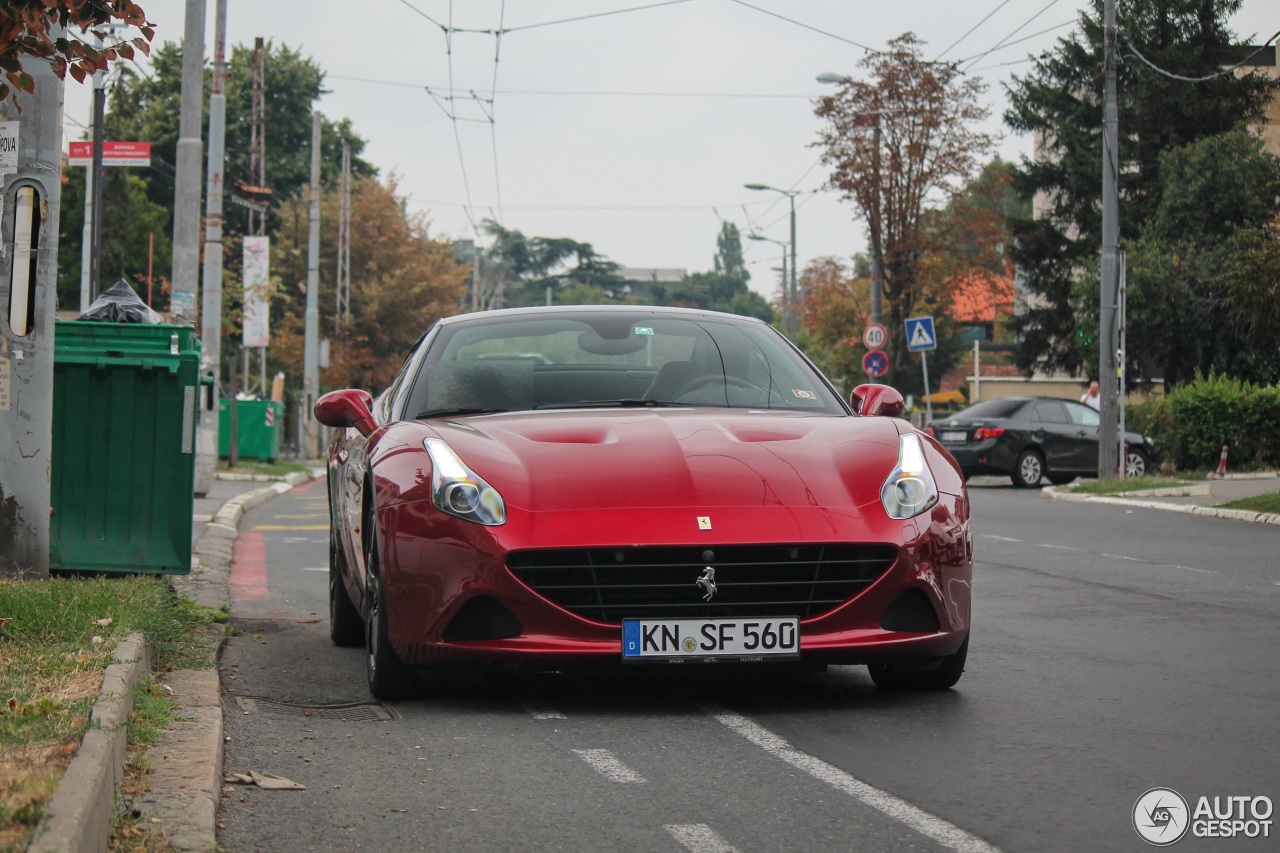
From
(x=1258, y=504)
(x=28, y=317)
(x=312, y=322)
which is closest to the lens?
(x=28, y=317)

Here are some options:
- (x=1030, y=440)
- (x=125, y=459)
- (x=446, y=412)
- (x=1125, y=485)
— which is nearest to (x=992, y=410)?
(x=1030, y=440)

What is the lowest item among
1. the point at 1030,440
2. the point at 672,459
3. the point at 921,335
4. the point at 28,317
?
the point at 1030,440

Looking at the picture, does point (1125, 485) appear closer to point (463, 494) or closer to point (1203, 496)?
point (1203, 496)

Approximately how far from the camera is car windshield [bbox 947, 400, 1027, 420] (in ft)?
87.5

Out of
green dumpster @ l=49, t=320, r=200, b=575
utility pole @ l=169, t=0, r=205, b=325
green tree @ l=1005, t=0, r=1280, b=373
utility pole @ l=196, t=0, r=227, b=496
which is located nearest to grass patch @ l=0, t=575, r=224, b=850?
green dumpster @ l=49, t=320, r=200, b=575

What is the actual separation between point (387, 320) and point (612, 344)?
5299 cm

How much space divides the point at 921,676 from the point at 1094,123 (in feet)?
151

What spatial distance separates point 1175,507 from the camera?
65.5 ft

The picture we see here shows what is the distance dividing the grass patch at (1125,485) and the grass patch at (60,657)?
55.2ft

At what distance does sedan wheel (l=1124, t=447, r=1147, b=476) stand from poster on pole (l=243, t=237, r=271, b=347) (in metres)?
16.0

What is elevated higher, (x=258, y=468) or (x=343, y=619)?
(x=343, y=619)

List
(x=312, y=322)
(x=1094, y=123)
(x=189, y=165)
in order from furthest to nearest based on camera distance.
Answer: (x=1094, y=123) < (x=312, y=322) < (x=189, y=165)

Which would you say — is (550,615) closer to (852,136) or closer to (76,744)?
(76,744)

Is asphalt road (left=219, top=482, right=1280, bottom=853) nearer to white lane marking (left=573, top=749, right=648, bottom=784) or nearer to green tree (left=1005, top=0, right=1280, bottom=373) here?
white lane marking (left=573, top=749, right=648, bottom=784)
